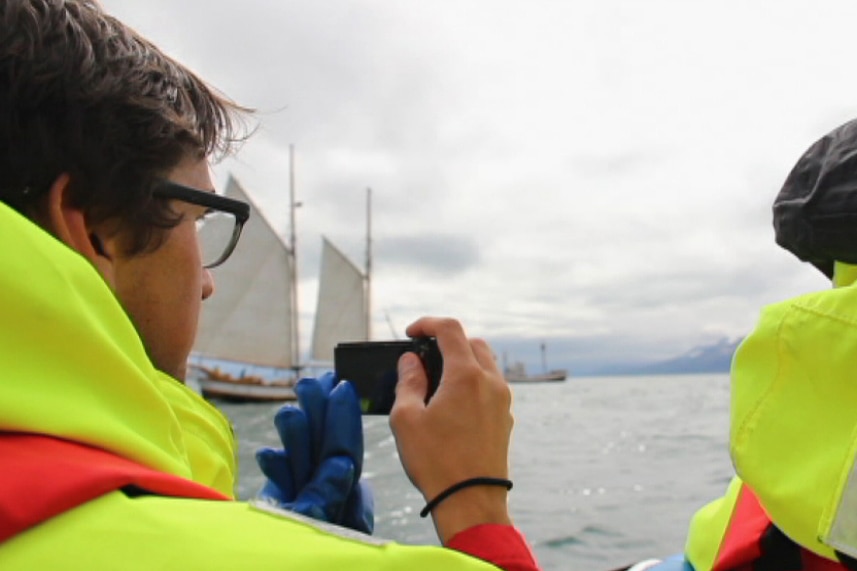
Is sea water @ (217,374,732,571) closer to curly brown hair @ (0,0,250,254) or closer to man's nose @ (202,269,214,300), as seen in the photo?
man's nose @ (202,269,214,300)

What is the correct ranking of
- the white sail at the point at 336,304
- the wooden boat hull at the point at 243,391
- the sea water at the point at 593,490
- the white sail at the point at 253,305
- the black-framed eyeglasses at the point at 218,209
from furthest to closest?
the white sail at the point at 336,304 < the wooden boat hull at the point at 243,391 < the white sail at the point at 253,305 < the sea water at the point at 593,490 < the black-framed eyeglasses at the point at 218,209

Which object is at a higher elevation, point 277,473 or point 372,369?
point 372,369

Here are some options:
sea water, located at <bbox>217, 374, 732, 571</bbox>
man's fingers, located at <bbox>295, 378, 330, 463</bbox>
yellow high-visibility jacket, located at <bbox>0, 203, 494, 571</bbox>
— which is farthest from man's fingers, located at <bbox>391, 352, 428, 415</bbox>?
sea water, located at <bbox>217, 374, 732, 571</bbox>

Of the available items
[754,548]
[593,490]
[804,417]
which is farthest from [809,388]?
[593,490]

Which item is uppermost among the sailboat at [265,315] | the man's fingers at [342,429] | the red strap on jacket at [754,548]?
the man's fingers at [342,429]

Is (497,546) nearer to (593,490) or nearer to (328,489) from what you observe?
(328,489)

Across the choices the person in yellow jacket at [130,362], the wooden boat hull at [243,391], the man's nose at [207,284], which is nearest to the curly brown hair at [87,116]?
the person in yellow jacket at [130,362]

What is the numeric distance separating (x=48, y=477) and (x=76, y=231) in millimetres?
423

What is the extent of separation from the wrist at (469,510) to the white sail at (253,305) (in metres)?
31.2

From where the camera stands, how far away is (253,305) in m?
34.0

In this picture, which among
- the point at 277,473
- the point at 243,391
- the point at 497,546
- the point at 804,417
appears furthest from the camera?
the point at 243,391

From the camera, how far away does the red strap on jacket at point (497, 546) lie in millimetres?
700

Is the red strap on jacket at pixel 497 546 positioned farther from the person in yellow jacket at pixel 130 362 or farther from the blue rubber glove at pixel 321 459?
the blue rubber glove at pixel 321 459

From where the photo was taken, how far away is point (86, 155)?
839 millimetres
